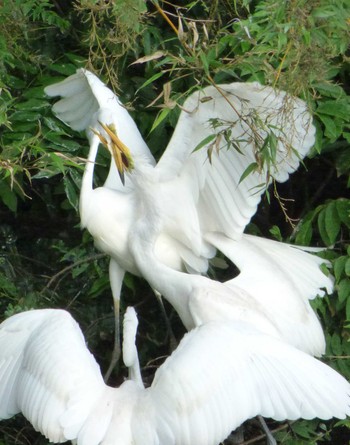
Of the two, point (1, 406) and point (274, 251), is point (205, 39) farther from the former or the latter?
point (1, 406)

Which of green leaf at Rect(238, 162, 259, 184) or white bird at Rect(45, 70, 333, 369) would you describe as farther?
white bird at Rect(45, 70, 333, 369)

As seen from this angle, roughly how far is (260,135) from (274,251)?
52cm

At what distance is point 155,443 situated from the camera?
3.53 meters

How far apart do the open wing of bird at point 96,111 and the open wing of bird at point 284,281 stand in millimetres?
395

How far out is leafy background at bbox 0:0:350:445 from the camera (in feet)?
12.4

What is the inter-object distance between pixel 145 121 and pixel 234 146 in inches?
27.6

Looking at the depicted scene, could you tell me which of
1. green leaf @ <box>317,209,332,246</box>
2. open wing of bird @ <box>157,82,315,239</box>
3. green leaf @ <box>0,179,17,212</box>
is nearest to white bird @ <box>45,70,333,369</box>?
open wing of bird @ <box>157,82,315,239</box>

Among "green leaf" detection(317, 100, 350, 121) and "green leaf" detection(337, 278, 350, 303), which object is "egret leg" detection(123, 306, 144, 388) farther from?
"green leaf" detection(317, 100, 350, 121)

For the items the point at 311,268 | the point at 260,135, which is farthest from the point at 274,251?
the point at 260,135

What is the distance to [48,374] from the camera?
12.0 feet

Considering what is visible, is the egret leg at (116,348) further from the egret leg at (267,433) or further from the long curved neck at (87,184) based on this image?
the egret leg at (267,433)

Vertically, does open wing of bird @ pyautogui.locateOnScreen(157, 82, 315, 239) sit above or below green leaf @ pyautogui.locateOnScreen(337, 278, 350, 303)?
above

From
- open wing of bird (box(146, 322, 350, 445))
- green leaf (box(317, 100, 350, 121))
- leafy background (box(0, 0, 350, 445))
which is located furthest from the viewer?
green leaf (box(317, 100, 350, 121))

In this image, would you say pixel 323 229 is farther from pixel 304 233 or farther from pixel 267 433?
pixel 267 433
